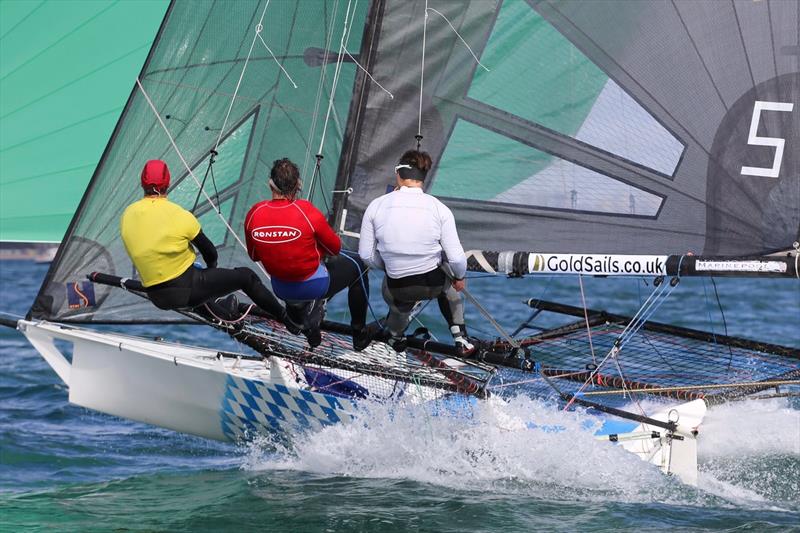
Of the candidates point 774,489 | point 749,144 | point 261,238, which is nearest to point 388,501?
point 261,238

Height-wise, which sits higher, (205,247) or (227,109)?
(227,109)

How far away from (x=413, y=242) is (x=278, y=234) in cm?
66

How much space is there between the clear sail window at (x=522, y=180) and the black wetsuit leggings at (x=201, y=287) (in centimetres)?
139

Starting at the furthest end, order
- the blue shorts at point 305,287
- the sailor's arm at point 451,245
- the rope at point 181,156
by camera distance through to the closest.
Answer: the rope at point 181,156, the blue shorts at point 305,287, the sailor's arm at point 451,245

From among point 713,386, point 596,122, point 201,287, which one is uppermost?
point 596,122

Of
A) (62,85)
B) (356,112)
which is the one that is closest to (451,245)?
(356,112)

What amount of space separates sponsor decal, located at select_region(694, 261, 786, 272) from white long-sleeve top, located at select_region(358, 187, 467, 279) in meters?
1.23

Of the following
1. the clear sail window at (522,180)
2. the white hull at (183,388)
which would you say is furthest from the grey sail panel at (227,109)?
the clear sail window at (522,180)

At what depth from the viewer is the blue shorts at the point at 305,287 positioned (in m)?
5.71

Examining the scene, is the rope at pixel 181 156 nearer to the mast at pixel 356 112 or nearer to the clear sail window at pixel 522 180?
the mast at pixel 356 112

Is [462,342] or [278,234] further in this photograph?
[462,342]

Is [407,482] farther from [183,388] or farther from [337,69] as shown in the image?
[337,69]

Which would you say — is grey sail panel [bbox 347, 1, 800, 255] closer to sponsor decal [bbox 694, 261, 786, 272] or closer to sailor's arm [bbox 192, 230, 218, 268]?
sponsor decal [bbox 694, 261, 786, 272]

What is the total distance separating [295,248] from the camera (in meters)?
5.54
